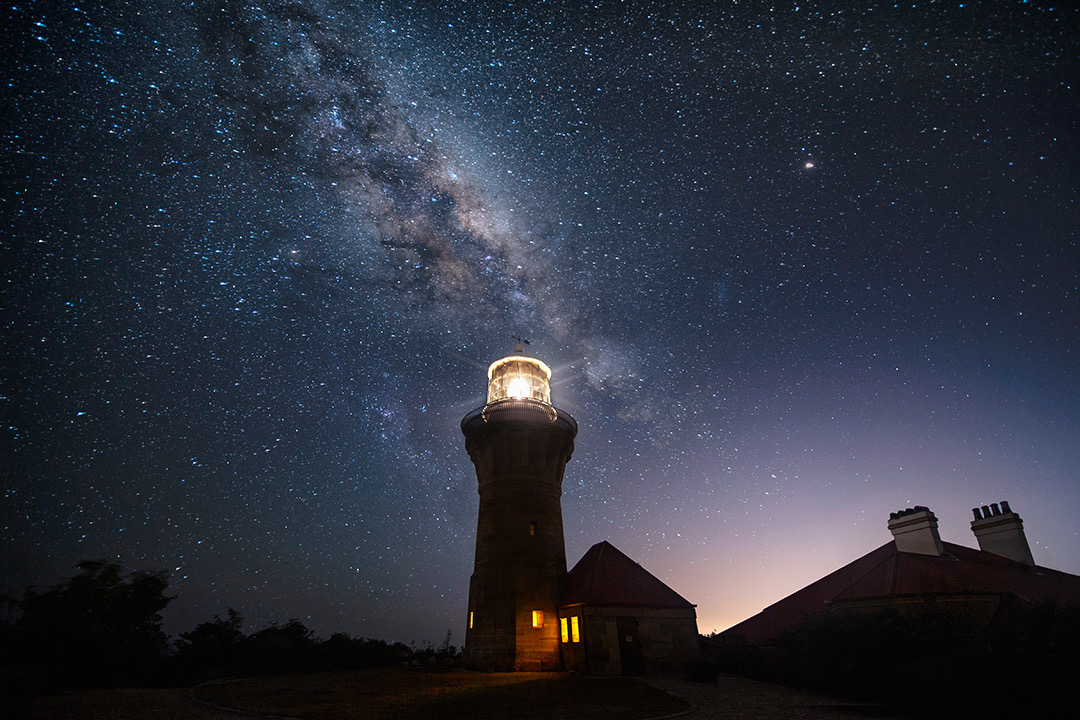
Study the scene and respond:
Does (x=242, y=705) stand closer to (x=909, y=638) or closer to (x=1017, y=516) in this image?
(x=909, y=638)

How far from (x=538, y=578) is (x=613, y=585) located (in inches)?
135

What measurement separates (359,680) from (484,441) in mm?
11028

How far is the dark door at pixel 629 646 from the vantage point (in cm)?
1917

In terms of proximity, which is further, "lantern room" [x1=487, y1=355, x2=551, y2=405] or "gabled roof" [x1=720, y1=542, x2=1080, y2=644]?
"lantern room" [x1=487, y1=355, x2=551, y2=405]

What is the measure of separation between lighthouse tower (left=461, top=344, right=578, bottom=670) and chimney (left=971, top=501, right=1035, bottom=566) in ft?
69.7

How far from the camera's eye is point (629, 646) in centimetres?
1948

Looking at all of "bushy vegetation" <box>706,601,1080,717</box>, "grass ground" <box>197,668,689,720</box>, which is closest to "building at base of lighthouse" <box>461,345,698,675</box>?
"grass ground" <box>197,668,689,720</box>

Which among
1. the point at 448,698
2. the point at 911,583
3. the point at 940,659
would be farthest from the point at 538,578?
the point at 940,659

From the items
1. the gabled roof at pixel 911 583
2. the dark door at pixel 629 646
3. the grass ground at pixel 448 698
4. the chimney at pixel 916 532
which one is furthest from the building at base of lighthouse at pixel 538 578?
the chimney at pixel 916 532

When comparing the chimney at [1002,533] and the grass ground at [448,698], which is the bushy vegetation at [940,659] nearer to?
the grass ground at [448,698]

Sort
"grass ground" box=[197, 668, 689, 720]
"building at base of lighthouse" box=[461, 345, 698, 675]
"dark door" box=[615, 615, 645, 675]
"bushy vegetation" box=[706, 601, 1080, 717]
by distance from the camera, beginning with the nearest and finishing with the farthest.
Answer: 1. "bushy vegetation" box=[706, 601, 1080, 717]
2. "grass ground" box=[197, 668, 689, 720]
3. "dark door" box=[615, 615, 645, 675]
4. "building at base of lighthouse" box=[461, 345, 698, 675]

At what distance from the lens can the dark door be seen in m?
19.2

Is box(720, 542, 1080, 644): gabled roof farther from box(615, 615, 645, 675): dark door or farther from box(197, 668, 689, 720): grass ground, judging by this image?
box(197, 668, 689, 720): grass ground

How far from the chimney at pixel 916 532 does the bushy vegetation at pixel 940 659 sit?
541 cm
